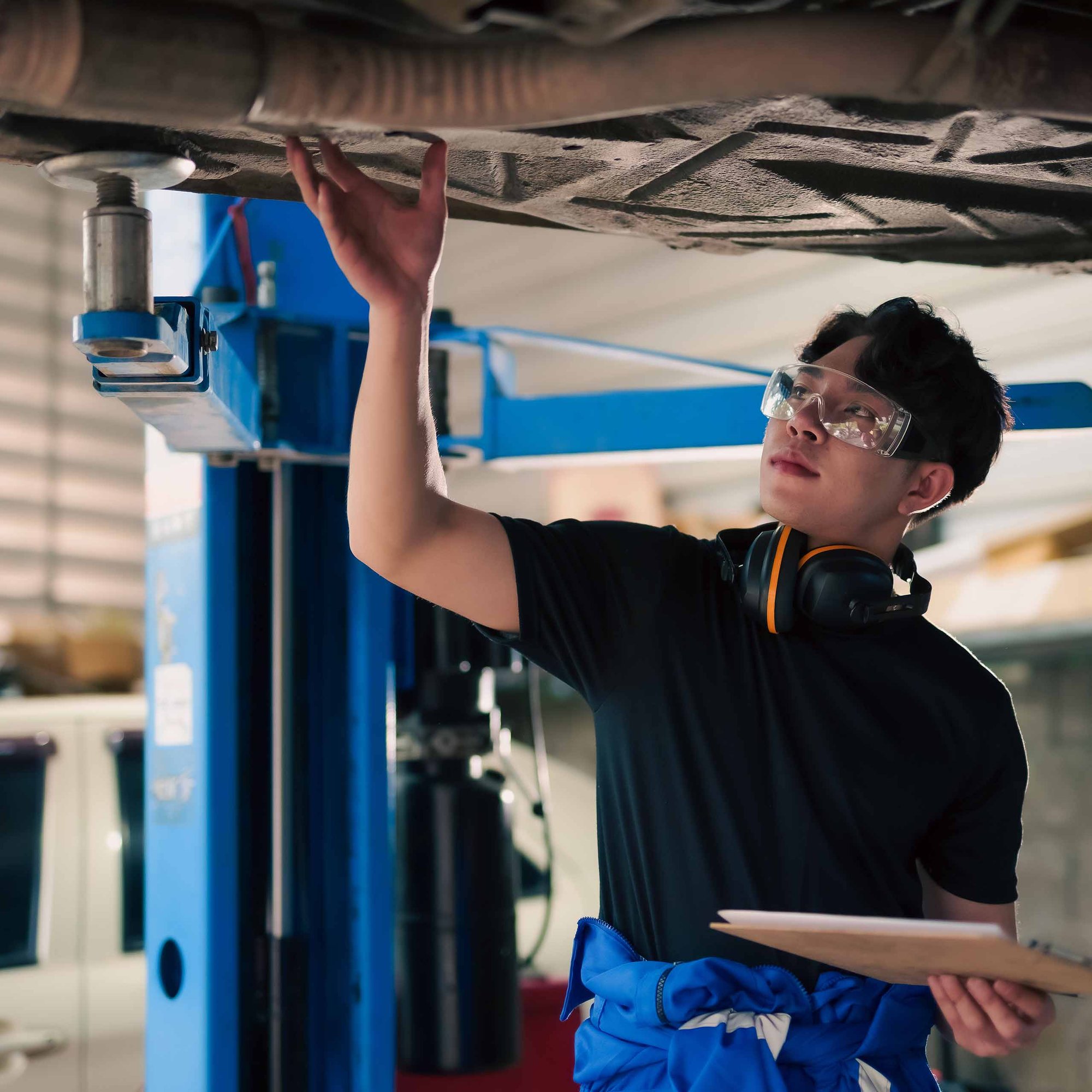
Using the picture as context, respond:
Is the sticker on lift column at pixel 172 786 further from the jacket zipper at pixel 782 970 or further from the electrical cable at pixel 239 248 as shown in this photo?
the jacket zipper at pixel 782 970

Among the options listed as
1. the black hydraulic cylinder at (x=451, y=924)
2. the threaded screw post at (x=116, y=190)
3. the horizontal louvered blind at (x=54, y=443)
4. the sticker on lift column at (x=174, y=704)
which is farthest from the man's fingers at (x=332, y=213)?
the horizontal louvered blind at (x=54, y=443)

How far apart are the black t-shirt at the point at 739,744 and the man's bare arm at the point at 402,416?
0.06 meters

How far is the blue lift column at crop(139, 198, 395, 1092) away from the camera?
85.3 inches

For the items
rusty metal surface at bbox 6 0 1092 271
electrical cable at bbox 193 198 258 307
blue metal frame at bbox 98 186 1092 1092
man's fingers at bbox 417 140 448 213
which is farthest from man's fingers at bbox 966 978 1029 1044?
electrical cable at bbox 193 198 258 307

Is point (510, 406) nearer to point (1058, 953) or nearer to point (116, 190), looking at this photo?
point (116, 190)

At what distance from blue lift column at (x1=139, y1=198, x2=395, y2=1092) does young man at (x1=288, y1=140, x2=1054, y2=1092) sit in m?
0.78

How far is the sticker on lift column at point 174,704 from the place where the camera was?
2225mm

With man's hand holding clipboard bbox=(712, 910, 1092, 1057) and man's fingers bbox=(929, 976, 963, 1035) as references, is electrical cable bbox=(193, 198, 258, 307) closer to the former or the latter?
man's hand holding clipboard bbox=(712, 910, 1092, 1057)

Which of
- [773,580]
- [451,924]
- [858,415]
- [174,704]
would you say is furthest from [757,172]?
[451,924]

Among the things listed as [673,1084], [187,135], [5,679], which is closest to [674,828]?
[673,1084]

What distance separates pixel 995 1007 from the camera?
52.9 inches

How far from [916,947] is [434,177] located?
0.88m

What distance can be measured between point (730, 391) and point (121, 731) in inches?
80.0

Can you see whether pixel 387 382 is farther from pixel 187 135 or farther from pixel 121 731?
pixel 121 731
